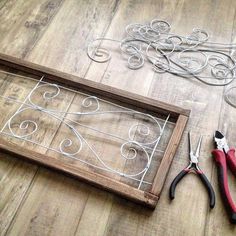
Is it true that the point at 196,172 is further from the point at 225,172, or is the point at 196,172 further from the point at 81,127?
the point at 81,127

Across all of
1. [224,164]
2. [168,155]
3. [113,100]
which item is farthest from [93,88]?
[224,164]

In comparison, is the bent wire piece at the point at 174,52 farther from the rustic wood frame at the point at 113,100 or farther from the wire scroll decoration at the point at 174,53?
the rustic wood frame at the point at 113,100

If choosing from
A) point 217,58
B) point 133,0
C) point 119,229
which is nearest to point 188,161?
point 119,229

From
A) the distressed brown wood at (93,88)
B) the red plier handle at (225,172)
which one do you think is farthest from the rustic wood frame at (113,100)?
the red plier handle at (225,172)

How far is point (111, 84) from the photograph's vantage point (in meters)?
1.02

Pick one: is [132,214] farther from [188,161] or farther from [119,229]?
[188,161]

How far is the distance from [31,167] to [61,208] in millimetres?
139

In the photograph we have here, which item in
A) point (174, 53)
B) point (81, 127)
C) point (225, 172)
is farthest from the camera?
point (174, 53)

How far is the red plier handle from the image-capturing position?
76 centimetres

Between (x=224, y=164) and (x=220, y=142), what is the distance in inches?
2.5

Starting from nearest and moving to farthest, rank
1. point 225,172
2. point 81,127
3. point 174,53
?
point 225,172 < point 81,127 < point 174,53

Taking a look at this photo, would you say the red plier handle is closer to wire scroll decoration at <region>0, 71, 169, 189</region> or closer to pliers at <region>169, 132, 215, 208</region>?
pliers at <region>169, 132, 215, 208</region>

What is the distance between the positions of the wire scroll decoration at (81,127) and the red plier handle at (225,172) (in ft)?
0.52

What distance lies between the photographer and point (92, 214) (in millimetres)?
793
